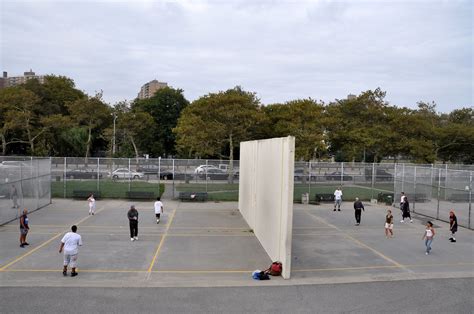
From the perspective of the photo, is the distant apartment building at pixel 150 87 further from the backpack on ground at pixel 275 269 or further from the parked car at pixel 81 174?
the backpack on ground at pixel 275 269

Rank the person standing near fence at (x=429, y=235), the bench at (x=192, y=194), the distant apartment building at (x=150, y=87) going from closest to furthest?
the person standing near fence at (x=429, y=235) < the bench at (x=192, y=194) < the distant apartment building at (x=150, y=87)

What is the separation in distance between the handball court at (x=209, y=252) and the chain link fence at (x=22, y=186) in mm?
853

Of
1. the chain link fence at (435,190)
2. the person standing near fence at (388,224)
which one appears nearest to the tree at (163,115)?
the chain link fence at (435,190)

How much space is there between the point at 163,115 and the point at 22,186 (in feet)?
182

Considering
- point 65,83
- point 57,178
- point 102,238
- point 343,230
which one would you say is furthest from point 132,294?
point 65,83

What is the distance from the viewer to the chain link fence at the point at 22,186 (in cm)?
2117

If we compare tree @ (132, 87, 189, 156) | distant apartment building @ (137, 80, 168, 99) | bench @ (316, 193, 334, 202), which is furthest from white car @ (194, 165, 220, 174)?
distant apartment building @ (137, 80, 168, 99)

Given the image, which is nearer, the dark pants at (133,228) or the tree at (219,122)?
the dark pants at (133,228)

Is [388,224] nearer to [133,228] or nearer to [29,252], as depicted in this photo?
[133,228]

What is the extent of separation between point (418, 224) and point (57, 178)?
26.8 meters

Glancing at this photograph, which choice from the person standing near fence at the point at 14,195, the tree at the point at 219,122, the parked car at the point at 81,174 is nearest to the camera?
the person standing near fence at the point at 14,195

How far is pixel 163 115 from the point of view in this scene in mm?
77938

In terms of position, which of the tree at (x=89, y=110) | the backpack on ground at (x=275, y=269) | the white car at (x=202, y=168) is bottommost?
the backpack on ground at (x=275, y=269)

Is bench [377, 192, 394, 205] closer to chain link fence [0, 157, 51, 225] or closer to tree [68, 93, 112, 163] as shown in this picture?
A: chain link fence [0, 157, 51, 225]
